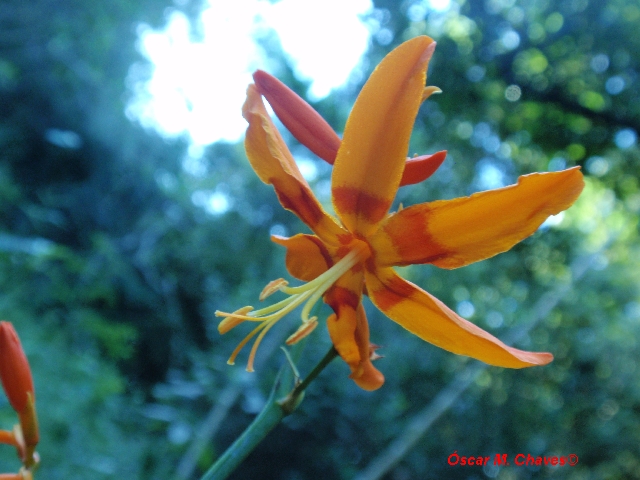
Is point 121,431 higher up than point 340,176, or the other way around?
point 121,431

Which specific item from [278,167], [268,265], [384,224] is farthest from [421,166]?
[268,265]

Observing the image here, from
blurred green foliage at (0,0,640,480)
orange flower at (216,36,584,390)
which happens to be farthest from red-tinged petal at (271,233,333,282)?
blurred green foliage at (0,0,640,480)

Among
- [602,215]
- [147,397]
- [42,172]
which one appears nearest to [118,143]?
[42,172]

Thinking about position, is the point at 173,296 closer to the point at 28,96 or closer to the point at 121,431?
the point at 121,431

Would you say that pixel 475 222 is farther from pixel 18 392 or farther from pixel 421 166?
pixel 18 392

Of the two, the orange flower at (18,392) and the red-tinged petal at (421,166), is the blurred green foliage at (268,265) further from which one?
the red-tinged petal at (421,166)

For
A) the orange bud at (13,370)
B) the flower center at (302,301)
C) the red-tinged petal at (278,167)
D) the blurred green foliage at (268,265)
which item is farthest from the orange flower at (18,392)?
the blurred green foliage at (268,265)

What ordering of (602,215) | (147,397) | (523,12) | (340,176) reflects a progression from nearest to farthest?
1. (340,176)
2. (523,12)
3. (147,397)
4. (602,215)
